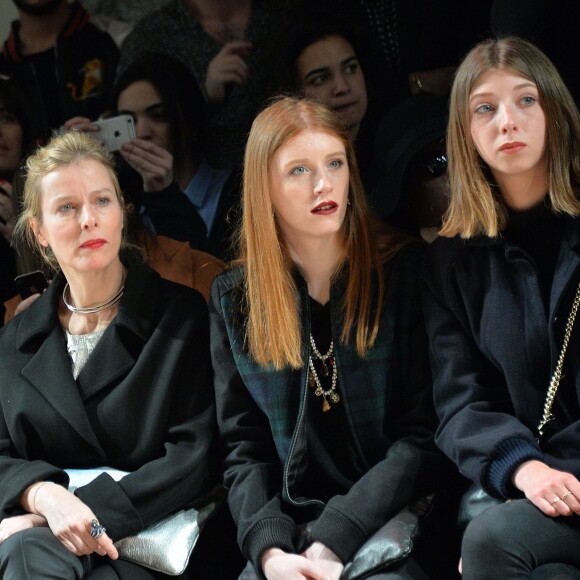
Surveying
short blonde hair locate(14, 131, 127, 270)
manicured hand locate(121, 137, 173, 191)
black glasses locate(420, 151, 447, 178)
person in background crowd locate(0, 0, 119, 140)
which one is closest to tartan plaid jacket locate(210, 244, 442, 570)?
black glasses locate(420, 151, 447, 178)

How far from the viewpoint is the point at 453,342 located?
2.44 m

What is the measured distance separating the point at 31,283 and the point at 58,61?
820 millimetres

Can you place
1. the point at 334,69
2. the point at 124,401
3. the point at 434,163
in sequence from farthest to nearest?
the point at 334,69 → the point at 434,163 → the point at 124,401

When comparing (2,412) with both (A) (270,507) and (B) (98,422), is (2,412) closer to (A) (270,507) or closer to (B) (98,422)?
(B) (98,422)

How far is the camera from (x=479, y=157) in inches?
98.6

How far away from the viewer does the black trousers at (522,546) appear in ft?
6.61

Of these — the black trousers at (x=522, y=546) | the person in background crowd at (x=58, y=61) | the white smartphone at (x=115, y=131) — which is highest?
the person in background crowd at (x=58, y=61)

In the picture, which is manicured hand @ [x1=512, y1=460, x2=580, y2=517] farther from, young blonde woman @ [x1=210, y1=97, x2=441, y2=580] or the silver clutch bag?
the silver clutch bag

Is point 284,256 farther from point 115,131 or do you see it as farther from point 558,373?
point 115,131

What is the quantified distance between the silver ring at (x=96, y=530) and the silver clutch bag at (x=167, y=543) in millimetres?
96

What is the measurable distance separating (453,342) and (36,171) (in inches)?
53.1

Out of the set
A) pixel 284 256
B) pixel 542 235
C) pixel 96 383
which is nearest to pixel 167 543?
pixel 96 383

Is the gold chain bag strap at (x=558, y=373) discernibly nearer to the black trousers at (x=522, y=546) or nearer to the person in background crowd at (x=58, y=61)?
the black trousers at (x=522, y=546)

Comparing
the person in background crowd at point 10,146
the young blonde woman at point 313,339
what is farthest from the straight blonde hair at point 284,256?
the person in background crowd at point 10,146
